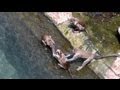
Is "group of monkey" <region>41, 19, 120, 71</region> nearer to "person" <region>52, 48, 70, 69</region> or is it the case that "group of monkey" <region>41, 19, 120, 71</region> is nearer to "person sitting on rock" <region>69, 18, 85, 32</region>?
"person" <region>52, 48, 70, 69</region>

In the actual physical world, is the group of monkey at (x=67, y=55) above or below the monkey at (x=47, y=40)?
below

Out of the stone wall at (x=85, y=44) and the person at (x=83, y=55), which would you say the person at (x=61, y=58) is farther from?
the stone wall at (x=85, y=44)

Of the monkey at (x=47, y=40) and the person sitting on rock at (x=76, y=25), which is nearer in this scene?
the monkey at (x=47, y=40)

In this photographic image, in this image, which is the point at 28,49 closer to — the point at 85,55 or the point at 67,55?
the point at 67,55

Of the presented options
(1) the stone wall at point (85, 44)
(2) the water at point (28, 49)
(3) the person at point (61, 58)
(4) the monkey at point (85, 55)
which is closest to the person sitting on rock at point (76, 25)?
(1) the stone wall at point (85, 44)

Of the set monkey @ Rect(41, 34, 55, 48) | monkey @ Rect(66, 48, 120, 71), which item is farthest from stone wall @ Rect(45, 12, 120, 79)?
monkey @ Rect(41, 34, 55, 48)

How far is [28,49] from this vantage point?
7457 mm

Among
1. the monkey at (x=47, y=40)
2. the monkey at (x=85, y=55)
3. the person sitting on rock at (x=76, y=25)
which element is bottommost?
the monkey at (x=85, y=55)

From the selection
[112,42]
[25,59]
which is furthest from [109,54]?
[25,59]

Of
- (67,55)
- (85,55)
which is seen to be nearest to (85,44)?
(85,55)

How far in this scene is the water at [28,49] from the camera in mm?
7113

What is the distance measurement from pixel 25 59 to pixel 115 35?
66.0 inches

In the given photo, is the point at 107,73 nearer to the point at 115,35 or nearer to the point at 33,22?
the point at 115,35

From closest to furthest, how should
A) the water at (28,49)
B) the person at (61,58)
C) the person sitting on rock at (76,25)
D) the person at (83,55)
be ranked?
1. the water at (28,49)
2. the person at (61,58)
3. the person at (83,55)
4. the person sitting on rock at (76,25)
